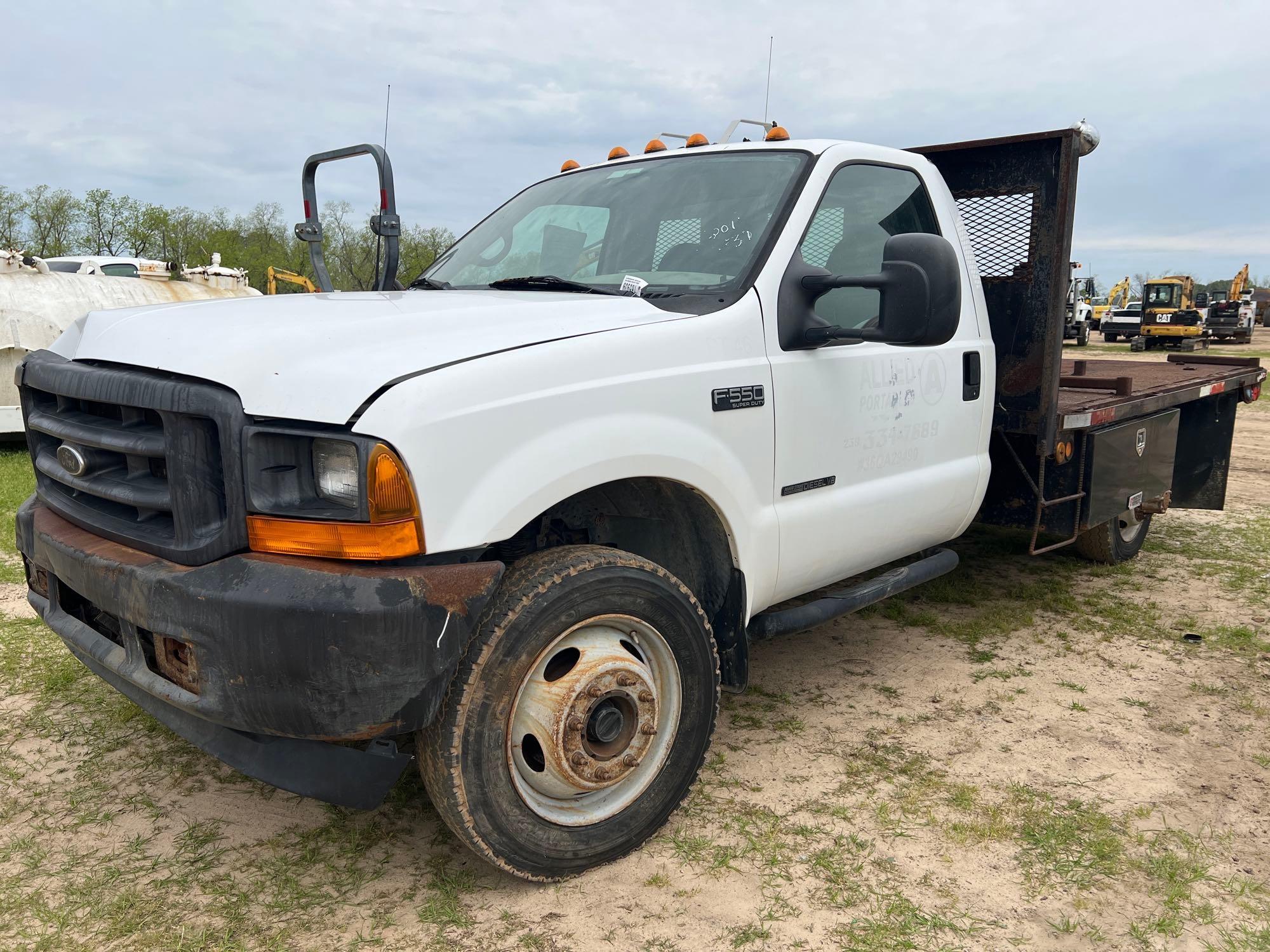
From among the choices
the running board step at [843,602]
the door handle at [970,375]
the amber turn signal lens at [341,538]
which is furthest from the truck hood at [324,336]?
the door handle at [970,375]

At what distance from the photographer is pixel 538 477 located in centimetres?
232

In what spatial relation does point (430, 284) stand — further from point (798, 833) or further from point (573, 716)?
point (798, 833)

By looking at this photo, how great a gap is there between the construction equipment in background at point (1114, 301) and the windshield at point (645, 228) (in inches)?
1590

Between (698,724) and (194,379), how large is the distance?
1.61 metres

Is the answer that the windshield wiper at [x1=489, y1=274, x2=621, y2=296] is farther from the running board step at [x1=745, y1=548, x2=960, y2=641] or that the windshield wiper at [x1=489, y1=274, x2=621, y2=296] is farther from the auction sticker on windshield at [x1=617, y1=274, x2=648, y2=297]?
the running board step at [x1=745, y1=548, x2=960, y2=641]

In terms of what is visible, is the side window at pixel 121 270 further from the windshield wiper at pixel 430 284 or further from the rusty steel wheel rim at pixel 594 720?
the rusty steel wheel rim at pixel 594 720

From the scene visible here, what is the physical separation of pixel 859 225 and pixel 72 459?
261 cm

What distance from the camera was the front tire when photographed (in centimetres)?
233

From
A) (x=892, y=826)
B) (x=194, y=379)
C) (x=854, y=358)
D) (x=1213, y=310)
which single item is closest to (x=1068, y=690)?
(x=892, y=826)

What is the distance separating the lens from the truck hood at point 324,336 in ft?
7.06

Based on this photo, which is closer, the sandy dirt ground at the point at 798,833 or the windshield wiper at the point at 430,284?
the sandy dirt ground at the point at 798,833

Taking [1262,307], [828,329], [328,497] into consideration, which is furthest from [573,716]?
[1262,307]

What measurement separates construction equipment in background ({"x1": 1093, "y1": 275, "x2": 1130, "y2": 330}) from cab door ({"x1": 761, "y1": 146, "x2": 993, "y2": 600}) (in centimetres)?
3981

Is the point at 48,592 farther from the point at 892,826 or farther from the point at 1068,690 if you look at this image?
the point at 1068,690
